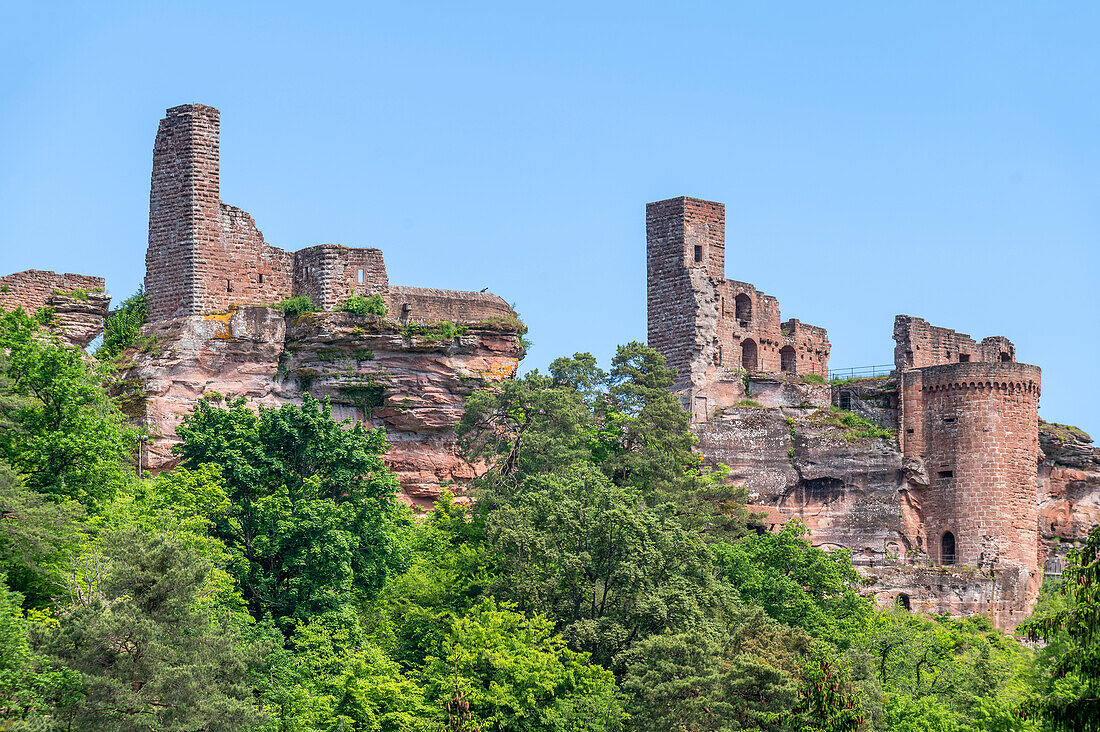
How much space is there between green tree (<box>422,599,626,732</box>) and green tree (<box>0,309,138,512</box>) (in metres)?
9.53

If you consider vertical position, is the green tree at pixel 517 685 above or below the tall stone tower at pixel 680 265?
below

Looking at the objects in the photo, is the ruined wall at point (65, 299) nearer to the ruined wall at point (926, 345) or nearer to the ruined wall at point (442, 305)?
the ruined wall at point (442, 305)

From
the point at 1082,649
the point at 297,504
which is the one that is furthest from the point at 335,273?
the point at 1082,649

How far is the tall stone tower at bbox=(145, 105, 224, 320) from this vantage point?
61094mm

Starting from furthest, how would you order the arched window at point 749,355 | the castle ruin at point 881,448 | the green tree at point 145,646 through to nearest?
the arched window at point 749,355
the castle ruin at point 881,448
the green tree at point 145,646

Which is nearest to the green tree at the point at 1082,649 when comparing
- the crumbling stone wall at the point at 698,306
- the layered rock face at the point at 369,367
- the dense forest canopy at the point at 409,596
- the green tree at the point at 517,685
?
the dense forest canopy at the point at 409,596

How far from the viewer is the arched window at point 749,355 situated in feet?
246

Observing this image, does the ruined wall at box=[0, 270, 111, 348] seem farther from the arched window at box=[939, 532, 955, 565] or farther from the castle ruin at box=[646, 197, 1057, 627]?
the arched window at box=[939, 532, 955, 565]

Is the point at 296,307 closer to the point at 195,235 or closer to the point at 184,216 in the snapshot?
the point at 195,235

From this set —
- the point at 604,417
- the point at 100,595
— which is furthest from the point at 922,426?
the point at 100,595

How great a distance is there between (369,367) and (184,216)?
727 cm

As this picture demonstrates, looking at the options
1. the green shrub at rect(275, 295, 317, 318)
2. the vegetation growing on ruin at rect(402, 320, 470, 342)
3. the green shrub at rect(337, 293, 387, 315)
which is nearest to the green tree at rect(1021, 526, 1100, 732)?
the vegetation growing on ruin at rect(402, 320, 470, 342)

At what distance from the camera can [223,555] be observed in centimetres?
4978

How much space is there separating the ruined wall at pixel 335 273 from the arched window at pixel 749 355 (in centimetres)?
1634
